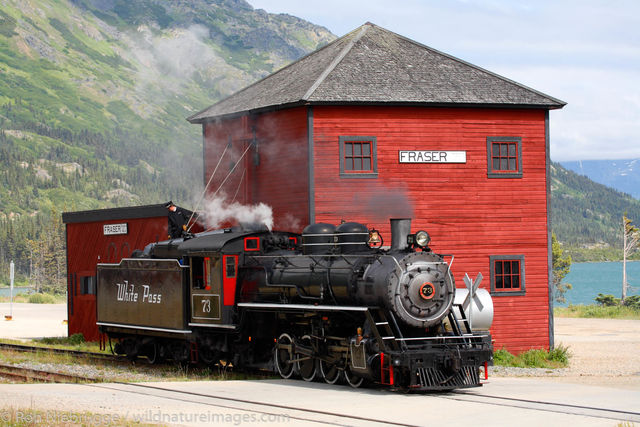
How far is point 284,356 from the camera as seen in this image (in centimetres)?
1883

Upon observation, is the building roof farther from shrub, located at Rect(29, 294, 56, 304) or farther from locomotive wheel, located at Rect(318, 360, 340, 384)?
shrub, located at Rect(29, 294, 56, 304)

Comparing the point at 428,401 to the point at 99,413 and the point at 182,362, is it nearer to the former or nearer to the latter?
the point at 99,413

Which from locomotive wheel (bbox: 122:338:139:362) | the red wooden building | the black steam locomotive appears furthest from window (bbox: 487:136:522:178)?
locomotive wheel (bbox: 122:338:139:362)

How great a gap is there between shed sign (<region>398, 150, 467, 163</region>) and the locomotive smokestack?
840cm

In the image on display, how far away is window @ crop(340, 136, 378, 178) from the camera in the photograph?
82.0 feet

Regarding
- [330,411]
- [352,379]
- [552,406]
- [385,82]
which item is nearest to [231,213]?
[385,82]

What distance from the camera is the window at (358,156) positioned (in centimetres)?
2498

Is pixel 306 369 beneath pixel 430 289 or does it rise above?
beneath

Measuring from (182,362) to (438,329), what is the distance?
26.7 feet


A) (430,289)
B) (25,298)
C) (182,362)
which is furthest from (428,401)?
(25,298)

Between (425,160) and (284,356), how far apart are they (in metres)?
9.16

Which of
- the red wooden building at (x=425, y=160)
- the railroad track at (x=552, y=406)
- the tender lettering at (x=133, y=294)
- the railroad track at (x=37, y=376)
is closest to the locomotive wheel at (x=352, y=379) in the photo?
the railroad track at (x=552, y=406)

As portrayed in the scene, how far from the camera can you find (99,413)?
13133mm

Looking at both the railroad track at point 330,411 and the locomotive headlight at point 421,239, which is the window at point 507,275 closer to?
the locomotive headlight at point 421,239
